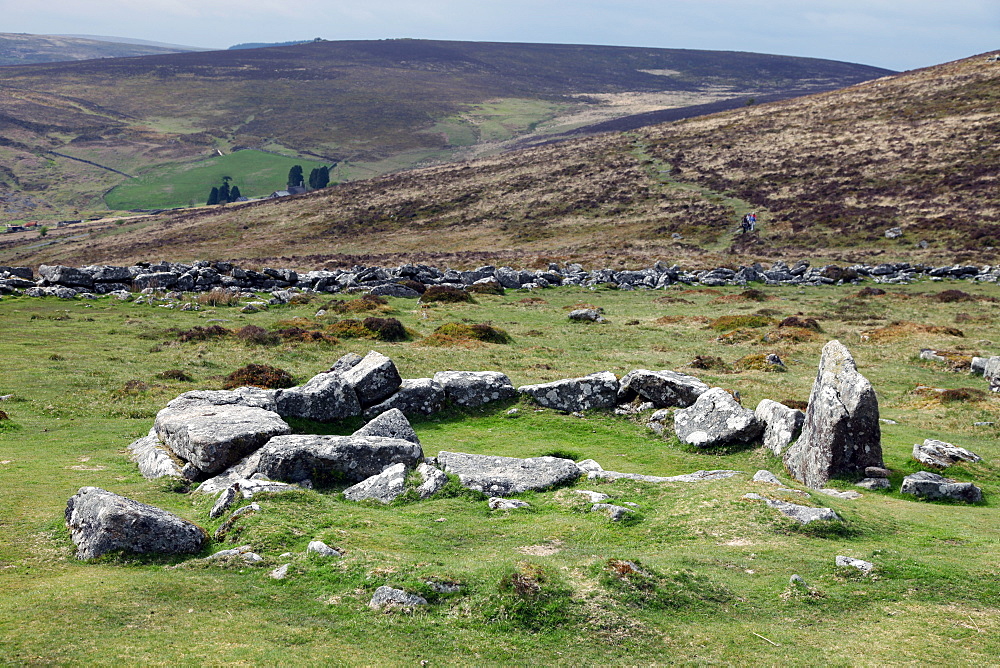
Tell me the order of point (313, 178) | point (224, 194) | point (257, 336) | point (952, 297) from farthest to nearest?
1. point (313, 178)
2. point (224, 194)
3. point (952, 297)
4. point (257, 336)

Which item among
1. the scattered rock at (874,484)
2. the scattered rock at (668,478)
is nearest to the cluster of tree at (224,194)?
the scattered rock at (668,478)

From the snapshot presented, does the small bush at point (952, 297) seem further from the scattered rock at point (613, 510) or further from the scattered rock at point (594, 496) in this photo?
the scattered rock at point (613, 510)

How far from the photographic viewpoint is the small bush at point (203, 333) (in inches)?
1385

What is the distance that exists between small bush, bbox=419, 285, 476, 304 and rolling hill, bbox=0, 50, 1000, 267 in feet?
85.2

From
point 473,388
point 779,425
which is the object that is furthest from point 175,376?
point 779,425

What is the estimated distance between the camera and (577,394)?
24.0 m

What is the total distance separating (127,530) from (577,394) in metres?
15.6

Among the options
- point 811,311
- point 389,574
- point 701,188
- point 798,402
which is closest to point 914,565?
point 389,574

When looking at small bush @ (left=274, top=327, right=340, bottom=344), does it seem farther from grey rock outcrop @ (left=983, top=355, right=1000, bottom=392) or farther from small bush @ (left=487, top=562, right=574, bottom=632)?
grey rock outcrop @ (left=983, top=355, right=1000, bottom=392)

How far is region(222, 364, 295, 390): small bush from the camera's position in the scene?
2616cm

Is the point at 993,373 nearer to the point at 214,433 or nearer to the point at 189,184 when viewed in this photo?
the point at 214,433

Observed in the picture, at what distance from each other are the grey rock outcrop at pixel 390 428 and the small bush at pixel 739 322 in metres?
27.7

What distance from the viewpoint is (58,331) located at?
36406 mm

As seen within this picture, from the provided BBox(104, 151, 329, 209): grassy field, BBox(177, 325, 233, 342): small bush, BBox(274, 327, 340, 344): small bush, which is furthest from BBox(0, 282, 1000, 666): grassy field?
BBox(104, 151, 329, 209): grassy field
